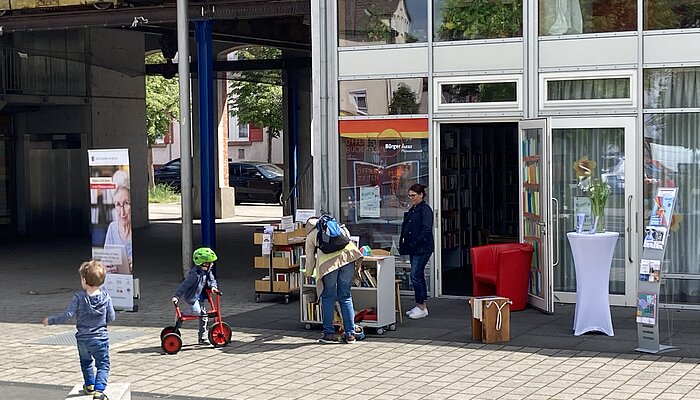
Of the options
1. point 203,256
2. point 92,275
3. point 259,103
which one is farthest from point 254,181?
point 92,275

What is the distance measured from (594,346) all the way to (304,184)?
1684 cm

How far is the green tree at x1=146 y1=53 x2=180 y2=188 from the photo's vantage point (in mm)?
40250

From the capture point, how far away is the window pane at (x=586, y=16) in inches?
528

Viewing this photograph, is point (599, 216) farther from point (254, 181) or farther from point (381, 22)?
point (254, 181)

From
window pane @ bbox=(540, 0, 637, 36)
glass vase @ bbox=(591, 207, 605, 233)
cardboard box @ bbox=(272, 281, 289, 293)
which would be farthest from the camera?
cardboard box @ bbox=(272, 281, 289, 293)

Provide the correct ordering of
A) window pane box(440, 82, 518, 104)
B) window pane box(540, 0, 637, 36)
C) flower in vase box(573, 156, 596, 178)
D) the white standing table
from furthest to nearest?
1. window pane box(440, 82, 518, 104)
2. flower in vase box(573, 156, 596, 178)
3. window pane box(540, 0, 637, 36)
4. the white standing table

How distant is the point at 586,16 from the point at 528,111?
139 cm

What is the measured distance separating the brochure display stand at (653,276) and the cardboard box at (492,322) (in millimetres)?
1373

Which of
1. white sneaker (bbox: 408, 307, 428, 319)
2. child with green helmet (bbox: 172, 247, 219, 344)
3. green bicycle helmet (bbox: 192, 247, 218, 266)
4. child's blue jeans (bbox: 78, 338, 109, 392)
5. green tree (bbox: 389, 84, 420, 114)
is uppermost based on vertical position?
green tree (bbox: 389, 84, 420, 114)

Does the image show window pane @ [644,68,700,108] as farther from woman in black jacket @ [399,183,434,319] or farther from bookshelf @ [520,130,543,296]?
woman in black jacket @ [399,183,434,319]

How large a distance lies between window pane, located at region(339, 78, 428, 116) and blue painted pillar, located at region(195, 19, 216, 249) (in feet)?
7.76

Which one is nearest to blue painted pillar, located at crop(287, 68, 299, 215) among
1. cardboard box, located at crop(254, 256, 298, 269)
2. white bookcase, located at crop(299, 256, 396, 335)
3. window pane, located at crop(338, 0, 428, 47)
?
window pane, located at crop(338, 0, 428, 47)

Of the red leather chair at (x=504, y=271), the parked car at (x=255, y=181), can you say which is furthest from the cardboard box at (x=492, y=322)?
the parked car at (x=255, y=181)

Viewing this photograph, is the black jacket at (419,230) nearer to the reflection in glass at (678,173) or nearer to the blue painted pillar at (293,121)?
the reflection in glass at (678,173)
